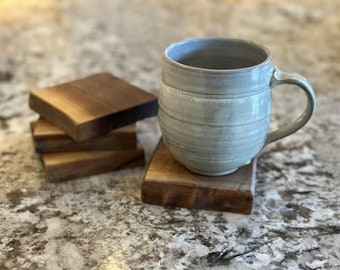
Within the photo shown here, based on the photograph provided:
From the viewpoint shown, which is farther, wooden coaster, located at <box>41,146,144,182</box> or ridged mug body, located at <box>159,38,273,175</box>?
wooden coaster, located at <box>41,146,144,182</box>

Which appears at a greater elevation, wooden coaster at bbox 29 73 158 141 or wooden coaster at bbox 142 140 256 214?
wooden coaster at bbox 29 73 158 141

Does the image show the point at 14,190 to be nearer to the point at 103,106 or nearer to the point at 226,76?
the point at 103,106

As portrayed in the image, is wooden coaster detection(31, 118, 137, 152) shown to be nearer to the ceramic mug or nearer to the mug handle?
the ceramic mug

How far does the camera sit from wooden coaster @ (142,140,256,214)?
23.1 inches

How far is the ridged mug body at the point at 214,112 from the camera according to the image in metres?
0.54

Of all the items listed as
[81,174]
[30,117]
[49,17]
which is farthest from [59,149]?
[49,17]

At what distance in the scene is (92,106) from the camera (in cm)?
66

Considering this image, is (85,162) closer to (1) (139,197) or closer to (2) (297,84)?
(1) (139,197)

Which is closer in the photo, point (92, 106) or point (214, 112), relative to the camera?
point (214, 112)

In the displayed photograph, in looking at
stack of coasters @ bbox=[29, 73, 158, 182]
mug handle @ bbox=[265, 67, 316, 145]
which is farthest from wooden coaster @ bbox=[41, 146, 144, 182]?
mug handle @ bbox=[265, 67, 316, 145]

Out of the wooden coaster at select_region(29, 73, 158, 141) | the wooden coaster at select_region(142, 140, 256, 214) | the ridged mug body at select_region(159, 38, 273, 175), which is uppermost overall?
the ridged mug body at select_region(159, 38, 273, 175)

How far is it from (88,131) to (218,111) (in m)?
0.18

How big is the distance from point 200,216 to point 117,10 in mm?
1005

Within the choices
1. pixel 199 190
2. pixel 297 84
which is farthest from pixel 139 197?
pixel 297 84
